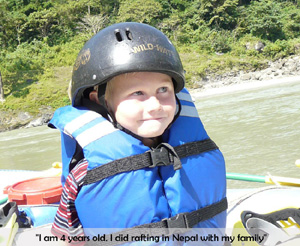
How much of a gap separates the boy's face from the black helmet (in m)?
0.03

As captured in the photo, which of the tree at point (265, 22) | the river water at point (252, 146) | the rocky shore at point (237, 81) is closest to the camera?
the river water at point (252, 146)

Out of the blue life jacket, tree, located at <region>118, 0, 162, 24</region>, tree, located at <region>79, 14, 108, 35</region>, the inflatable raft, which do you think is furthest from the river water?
tree, located at <region>118, 0, 162, 24</region>

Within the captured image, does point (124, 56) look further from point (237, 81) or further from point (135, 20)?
point (135, 20)

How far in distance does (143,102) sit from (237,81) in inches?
585

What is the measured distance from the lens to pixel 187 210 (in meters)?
1.06

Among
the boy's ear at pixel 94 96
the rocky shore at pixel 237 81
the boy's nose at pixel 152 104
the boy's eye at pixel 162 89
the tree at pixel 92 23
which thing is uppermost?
the boy's eye at pixel 162 89

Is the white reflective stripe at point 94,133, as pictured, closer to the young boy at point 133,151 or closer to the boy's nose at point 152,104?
the young boy at point 133,151

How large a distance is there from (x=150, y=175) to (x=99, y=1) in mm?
24020

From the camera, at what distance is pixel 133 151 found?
1.05 metres

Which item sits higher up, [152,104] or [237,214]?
[152,104]

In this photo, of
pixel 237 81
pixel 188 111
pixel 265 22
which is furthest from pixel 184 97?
pixel 265 22

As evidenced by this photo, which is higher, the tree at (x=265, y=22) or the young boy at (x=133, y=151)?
the young boy at (x=133, y=151)

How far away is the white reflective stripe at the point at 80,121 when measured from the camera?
1115mm

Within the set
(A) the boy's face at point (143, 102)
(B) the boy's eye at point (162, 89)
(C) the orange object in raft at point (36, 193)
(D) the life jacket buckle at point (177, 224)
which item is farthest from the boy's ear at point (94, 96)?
(C) the orange object in raft at point (36, 193)
